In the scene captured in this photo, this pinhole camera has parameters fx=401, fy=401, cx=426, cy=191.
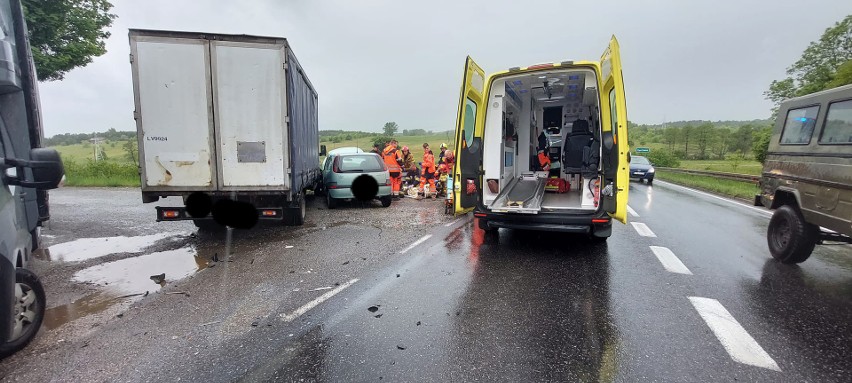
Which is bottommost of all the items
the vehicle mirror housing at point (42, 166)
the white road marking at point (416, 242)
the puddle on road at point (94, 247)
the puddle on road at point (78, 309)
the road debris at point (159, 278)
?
the puddle on road at point (94, 247)

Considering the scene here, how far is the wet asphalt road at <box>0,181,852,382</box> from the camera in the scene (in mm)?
2684

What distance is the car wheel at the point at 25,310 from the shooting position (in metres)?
2.85

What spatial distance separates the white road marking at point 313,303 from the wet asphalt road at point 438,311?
0.03 m

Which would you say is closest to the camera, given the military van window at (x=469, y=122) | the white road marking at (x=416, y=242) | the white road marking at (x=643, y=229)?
the military van window at (x=469, y=122)

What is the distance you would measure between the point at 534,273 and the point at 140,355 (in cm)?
382

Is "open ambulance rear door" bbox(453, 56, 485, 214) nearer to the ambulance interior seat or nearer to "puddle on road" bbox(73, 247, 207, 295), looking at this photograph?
the ambulance interior seat

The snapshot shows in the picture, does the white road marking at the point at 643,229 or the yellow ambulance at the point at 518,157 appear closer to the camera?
the yellow ambulance at the point at 518,157

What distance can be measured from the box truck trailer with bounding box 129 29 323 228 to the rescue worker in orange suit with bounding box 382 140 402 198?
5909 millimetres

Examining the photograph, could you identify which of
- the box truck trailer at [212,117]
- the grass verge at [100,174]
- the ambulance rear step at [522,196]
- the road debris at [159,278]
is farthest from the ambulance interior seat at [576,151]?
the grass verge at [100,174]

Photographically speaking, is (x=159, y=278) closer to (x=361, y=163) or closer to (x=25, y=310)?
(x=25, y=310)

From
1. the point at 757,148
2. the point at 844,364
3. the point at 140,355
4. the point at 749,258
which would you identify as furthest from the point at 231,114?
the point at 757,148

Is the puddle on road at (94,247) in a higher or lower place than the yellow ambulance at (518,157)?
lower

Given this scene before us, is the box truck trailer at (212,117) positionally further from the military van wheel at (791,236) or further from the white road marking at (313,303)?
the military van wheel at (791,236)

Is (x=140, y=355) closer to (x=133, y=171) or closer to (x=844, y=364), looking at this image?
(x=844, y=364)
